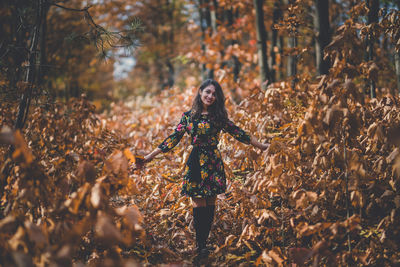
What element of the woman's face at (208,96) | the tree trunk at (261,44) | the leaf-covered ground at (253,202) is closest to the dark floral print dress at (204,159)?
the woman's face at (208,96)

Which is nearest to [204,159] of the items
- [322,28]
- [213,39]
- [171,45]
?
[322,28]

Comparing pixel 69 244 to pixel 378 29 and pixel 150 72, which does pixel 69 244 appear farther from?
pixel 150 72

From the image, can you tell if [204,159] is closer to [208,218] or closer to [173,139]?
[173,139]

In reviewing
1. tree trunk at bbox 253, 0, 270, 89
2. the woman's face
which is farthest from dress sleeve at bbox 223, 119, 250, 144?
tree trunk at bbox 253, 0, 270, 89

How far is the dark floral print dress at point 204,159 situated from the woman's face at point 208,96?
114 mm

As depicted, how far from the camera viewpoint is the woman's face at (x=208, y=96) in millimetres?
2541

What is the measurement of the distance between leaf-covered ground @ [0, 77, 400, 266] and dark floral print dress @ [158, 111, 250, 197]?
0.27m

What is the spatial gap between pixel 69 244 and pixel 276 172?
1383mm

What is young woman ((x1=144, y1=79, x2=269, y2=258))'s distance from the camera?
243cm

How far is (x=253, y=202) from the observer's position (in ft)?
7.64

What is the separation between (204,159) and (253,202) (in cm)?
53

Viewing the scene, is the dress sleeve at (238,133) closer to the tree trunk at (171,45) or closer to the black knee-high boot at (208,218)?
the black knee-high boot at (208,218)

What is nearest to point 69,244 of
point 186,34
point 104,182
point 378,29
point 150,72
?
point 104,182

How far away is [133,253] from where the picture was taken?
2.48 meters
